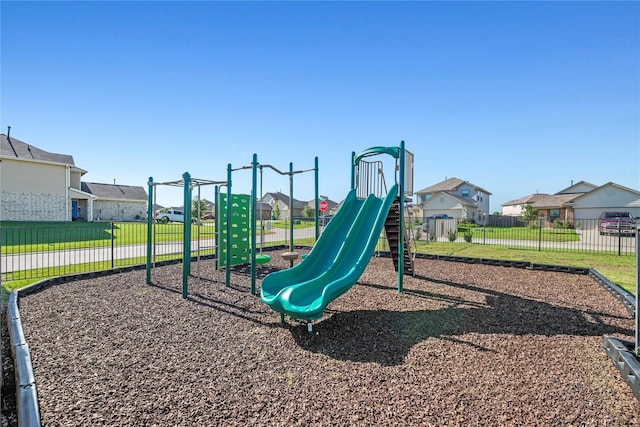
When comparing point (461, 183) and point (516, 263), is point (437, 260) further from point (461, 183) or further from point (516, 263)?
point (461, 183)

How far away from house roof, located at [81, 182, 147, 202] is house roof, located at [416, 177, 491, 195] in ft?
122

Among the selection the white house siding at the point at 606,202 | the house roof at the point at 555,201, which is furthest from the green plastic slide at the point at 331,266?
the house roof at the point at 555,201

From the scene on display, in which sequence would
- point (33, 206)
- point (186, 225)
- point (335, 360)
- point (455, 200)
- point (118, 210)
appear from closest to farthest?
point (335, 360), point (186, 225), point (33, 206), point (118, 210), point (455, 200)

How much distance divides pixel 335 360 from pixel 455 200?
39.5m

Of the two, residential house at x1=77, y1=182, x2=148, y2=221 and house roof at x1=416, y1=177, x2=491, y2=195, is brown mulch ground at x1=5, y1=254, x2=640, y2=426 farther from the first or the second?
house roof at x1=416, y1=177, x2=491, y2=195

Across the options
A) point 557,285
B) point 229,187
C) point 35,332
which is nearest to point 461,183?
point 557,285

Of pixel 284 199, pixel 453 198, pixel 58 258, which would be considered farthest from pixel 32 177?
pixel 284 199

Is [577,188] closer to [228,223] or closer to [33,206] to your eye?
[228,223]

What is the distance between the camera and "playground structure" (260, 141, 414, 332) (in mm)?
4777

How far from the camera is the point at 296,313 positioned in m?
4.48

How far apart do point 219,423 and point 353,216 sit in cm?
500

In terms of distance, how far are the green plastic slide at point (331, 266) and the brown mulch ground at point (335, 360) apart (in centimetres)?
44

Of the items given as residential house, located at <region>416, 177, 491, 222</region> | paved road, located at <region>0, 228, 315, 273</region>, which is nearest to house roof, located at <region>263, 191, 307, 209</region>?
residential house, located at <region>416, 177, 491, 222</region>

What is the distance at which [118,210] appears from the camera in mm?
38281
